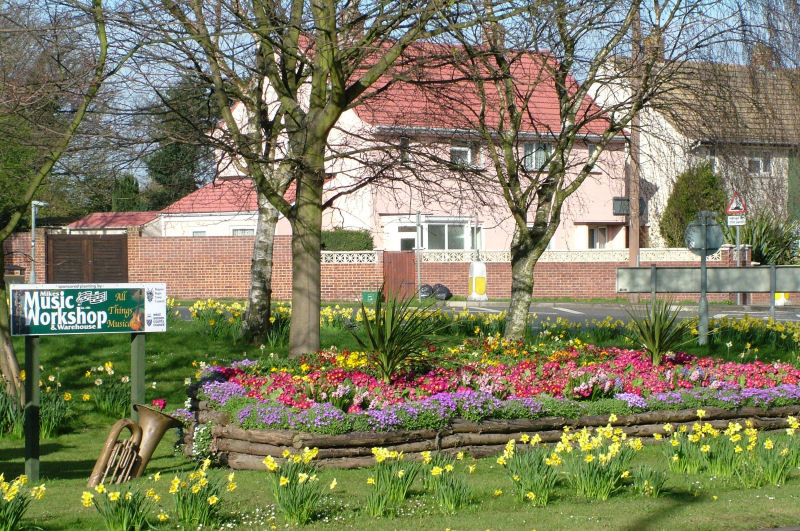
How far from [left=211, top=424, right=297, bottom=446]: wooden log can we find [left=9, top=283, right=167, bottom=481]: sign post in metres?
0.79

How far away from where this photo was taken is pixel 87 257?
33.5m

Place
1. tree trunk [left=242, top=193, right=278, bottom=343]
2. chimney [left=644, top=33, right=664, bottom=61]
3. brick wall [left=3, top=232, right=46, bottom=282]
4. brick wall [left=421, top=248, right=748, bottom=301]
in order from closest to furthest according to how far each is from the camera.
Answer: chimney [left=644, top=33, right=664, bottom=61]
tree trunk [left=242, top=193, right=278, bottom=343]
brick wall [left=421, top=248, right=748, bottom=301]
brick wall [left=3, top=232, right=46, bottom=282]

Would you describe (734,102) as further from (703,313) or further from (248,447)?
(248,447)

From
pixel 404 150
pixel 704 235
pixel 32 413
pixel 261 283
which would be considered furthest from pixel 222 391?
pixel 704 235

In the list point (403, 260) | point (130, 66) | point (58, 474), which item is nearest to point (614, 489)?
point (58, 474)

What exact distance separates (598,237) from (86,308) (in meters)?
31.7

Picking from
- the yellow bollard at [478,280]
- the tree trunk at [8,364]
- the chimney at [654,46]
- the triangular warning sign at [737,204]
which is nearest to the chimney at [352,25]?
the chimney at [654,46]

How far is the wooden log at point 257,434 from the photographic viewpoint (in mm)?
7918

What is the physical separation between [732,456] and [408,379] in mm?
3185

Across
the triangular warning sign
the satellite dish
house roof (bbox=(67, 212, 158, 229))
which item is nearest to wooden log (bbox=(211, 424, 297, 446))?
the triangular warning sign

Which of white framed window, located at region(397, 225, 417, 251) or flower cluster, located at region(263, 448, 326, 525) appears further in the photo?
white framed window, located at region(397, 225, 417, 251)

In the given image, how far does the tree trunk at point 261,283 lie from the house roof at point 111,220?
83.9ft

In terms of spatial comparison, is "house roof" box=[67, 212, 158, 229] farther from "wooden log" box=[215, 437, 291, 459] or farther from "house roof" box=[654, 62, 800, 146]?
"wooden log" box=[215, 437, 291, 459]

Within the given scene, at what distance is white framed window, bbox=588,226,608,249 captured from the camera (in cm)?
3775
